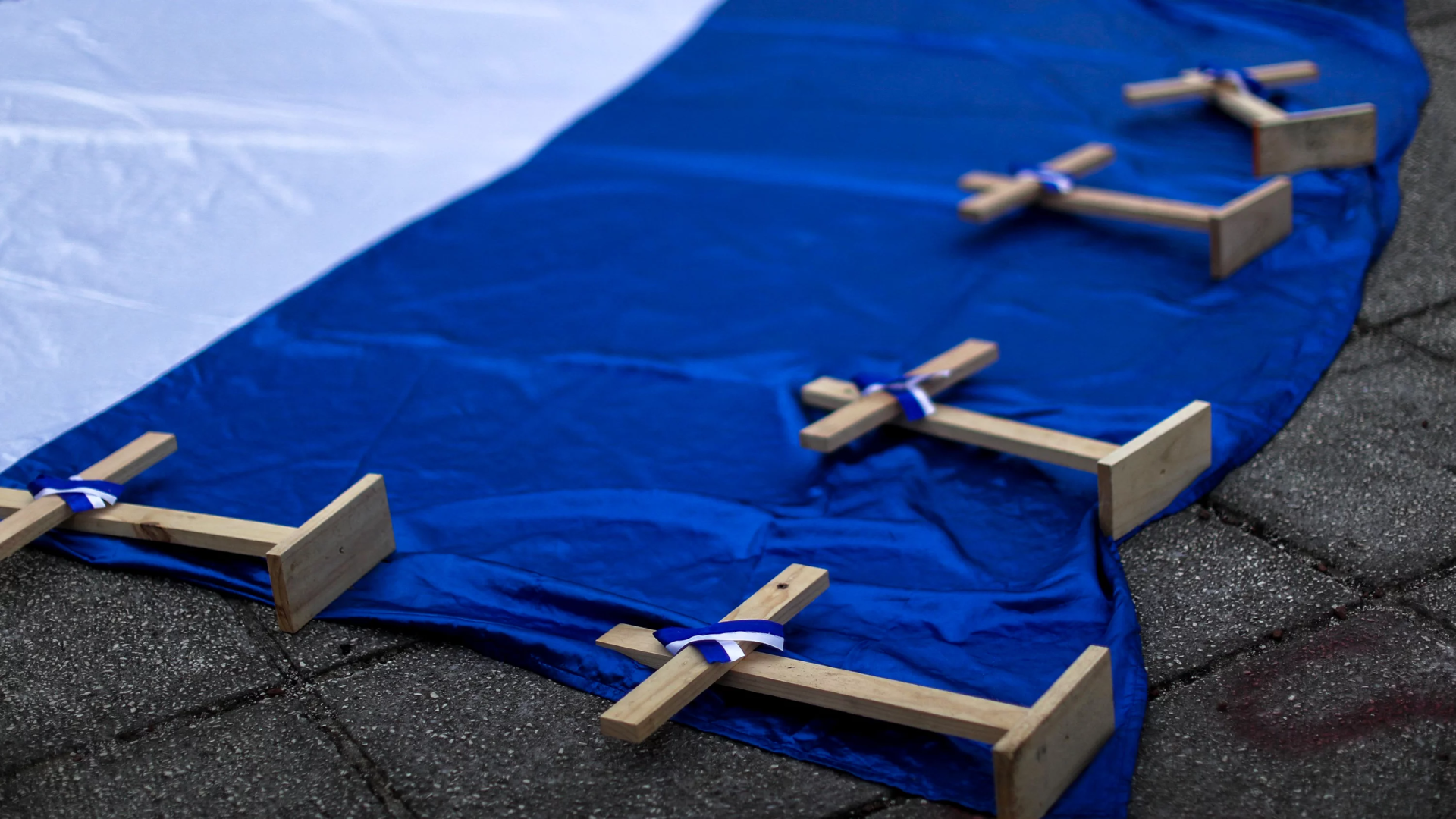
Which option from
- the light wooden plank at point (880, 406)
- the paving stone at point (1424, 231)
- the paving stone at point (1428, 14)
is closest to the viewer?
the light wooden plank at point (880, 406)

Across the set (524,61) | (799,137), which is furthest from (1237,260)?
(524,61)

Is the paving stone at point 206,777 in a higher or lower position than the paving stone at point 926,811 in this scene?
higher

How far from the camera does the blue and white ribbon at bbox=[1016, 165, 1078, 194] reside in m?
3.26

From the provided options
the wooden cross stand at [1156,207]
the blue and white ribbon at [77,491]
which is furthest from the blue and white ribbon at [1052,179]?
the blue and white ribbon at [77,491]

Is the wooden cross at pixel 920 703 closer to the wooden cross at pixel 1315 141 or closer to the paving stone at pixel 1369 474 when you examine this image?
the paving stone at pixel 1369 474

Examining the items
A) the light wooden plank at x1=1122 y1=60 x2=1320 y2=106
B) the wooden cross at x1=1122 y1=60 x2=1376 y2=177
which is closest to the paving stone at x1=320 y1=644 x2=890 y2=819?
the wooden cross at x1=1122 y1=60 x2=1376 y2=177

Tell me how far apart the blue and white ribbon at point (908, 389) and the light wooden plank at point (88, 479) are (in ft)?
4.60

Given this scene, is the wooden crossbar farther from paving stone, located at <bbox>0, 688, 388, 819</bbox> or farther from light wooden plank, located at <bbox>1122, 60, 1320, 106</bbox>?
light wooden plank, located at <bbox>1122, 60, 1320, 106</bbox>

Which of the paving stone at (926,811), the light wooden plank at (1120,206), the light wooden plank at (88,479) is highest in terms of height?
the light wooden plank at (1120,206)

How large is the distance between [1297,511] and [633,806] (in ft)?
4.25

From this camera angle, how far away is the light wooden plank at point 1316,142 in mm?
3129

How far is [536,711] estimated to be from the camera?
1870 mm

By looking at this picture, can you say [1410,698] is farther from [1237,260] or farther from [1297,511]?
[1237,260]

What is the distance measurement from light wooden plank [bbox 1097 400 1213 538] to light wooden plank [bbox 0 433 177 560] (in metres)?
1.80
